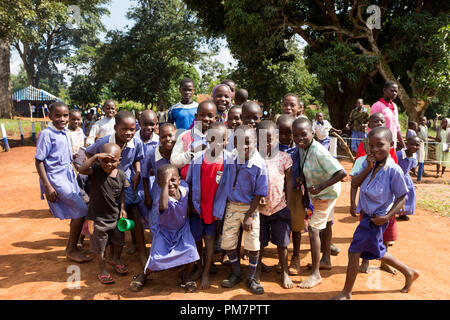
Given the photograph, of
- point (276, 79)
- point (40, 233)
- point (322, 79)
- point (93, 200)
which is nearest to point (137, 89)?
point (276, 79)

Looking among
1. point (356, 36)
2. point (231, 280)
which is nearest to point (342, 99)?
point (356, 36)

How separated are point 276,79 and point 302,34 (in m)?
5.02

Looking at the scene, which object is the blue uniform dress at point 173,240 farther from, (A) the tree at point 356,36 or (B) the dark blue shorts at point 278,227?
(A) the tree at point 356,36

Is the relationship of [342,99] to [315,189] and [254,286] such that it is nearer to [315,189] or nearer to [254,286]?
[315,189]

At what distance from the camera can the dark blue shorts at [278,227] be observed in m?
3.40

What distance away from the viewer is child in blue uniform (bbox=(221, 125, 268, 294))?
3.18 meters

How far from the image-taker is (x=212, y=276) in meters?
3.57

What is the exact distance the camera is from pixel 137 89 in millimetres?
23328

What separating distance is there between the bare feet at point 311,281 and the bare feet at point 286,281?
0.09 metres

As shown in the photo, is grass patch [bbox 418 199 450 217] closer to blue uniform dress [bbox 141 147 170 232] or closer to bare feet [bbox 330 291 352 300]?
bare feet [bbox 330 291 352 300]

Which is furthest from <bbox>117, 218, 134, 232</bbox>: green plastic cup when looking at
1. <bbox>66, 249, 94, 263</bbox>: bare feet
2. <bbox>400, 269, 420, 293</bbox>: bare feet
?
<bbox>400, 269, 420, 293</bbox>: bare feet

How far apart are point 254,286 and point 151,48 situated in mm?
21663

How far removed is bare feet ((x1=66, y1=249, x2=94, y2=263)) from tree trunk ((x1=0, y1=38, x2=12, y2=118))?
19.7 metres

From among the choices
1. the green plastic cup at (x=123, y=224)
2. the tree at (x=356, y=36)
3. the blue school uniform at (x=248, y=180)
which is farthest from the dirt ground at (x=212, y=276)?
the tree at (x=356, y=36)
